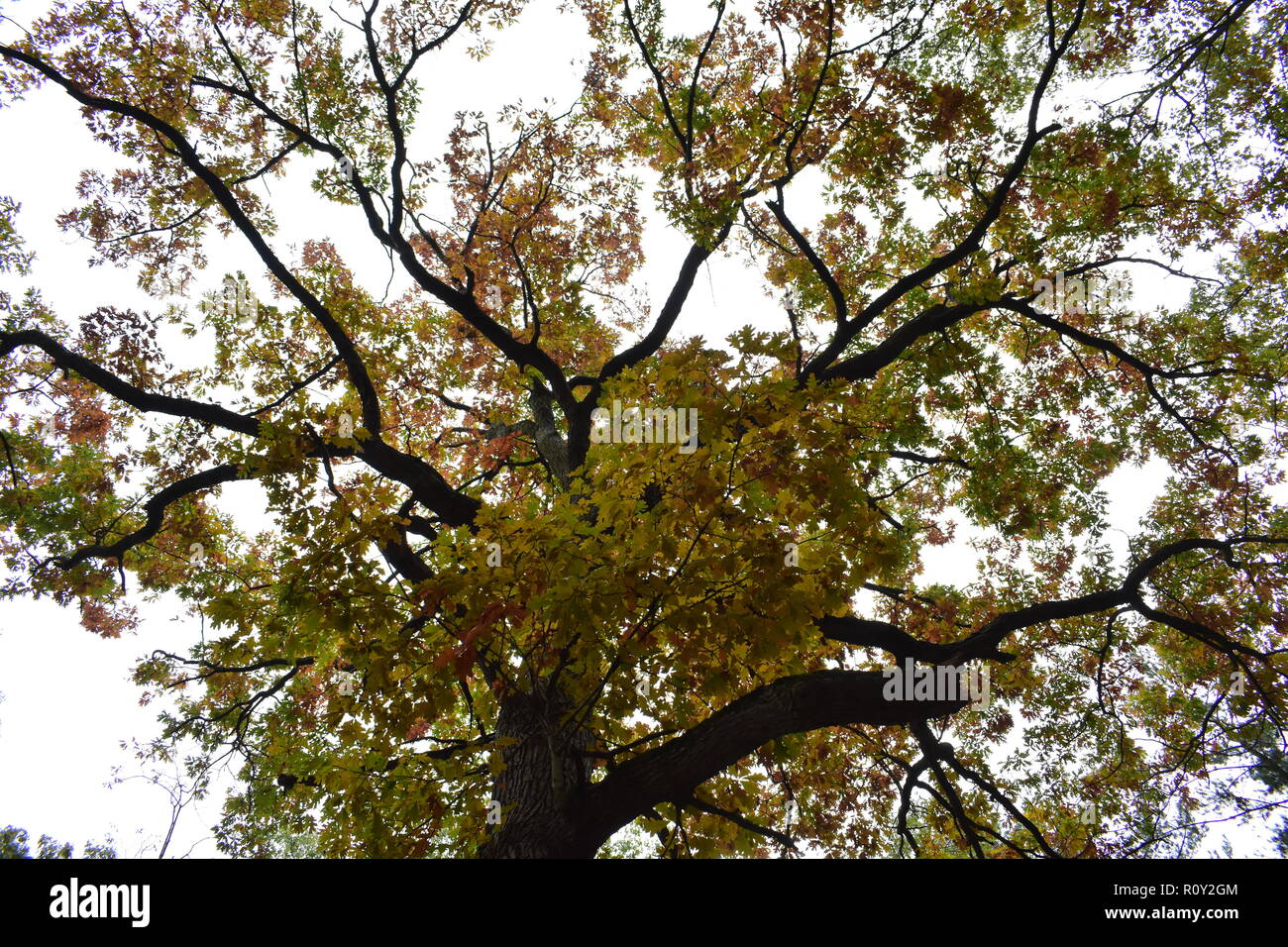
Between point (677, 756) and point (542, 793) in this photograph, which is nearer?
point (677, 756)

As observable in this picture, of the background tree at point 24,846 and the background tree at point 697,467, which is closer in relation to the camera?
the background tree at point 697,467

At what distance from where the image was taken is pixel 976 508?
7.14 meters

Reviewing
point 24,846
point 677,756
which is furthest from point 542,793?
point 24,846

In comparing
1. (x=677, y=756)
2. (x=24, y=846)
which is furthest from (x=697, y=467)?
(x=24, y=846)

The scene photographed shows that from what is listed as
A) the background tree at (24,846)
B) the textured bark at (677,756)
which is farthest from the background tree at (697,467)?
the background tree at (24,846)

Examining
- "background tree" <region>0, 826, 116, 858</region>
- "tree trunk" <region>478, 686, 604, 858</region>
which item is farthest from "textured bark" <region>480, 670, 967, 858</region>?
"background tree" <region>0, 826, 116, 858</region>

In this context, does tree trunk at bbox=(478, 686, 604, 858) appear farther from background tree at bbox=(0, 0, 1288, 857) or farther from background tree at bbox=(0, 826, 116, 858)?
background tree at bbox=(0, 826, 116, 858)

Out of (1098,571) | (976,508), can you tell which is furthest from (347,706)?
(1098,571)

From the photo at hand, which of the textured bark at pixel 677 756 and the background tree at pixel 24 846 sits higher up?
the textured bark at pixel 677 756

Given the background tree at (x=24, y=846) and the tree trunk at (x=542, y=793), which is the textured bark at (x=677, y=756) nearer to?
the tree trunk at (x=542, y=793)

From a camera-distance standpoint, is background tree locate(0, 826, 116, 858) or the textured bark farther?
background tree locate(0, 826, 116, 858)

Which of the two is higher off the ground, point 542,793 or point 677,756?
point 677,756

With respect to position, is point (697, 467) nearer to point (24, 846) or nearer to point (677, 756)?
point (677, 756)

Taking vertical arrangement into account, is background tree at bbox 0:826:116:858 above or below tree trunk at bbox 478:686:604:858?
below
